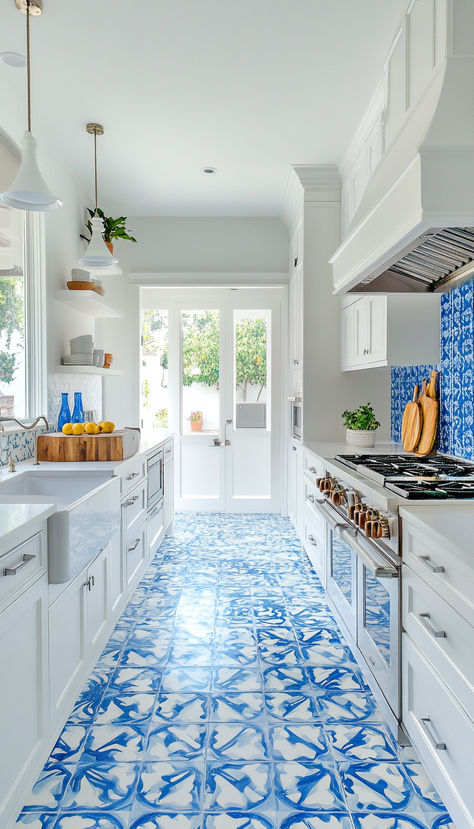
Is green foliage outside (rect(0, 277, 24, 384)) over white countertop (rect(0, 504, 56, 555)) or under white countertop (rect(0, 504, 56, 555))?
over

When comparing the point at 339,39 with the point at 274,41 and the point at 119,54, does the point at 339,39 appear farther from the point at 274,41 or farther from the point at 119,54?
the point at 119,54

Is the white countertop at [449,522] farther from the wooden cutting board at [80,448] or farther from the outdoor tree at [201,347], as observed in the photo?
the outdoor tree at [201,347]

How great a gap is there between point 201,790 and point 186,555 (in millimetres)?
2417

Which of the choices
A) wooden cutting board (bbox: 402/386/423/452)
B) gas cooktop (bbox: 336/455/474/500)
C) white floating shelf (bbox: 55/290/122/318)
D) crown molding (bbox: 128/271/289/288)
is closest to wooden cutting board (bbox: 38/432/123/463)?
white floating shelf (bbox: 55/290/122/318)

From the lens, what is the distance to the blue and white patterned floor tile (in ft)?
5.04

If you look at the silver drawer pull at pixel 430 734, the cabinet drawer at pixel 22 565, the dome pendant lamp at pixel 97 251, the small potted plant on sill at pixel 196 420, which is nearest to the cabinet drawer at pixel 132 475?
the cabinet drawer at pixel 22 565

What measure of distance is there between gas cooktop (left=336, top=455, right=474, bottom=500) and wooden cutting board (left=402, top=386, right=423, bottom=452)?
0.26 meters

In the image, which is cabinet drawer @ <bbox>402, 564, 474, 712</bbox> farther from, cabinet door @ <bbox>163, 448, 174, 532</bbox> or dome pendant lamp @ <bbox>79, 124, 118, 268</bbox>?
cabinet door @ <bbox>163, 448, 174, 532</bbox>

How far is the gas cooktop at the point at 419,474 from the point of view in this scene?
181cm

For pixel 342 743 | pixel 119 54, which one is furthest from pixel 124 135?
pixel 342 743

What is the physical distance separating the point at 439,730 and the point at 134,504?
196cm

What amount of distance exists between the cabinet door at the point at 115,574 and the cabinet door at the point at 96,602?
8 centimetres

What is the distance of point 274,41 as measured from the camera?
8.04ft

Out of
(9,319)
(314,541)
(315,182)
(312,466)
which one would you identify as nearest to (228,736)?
(314,541)
